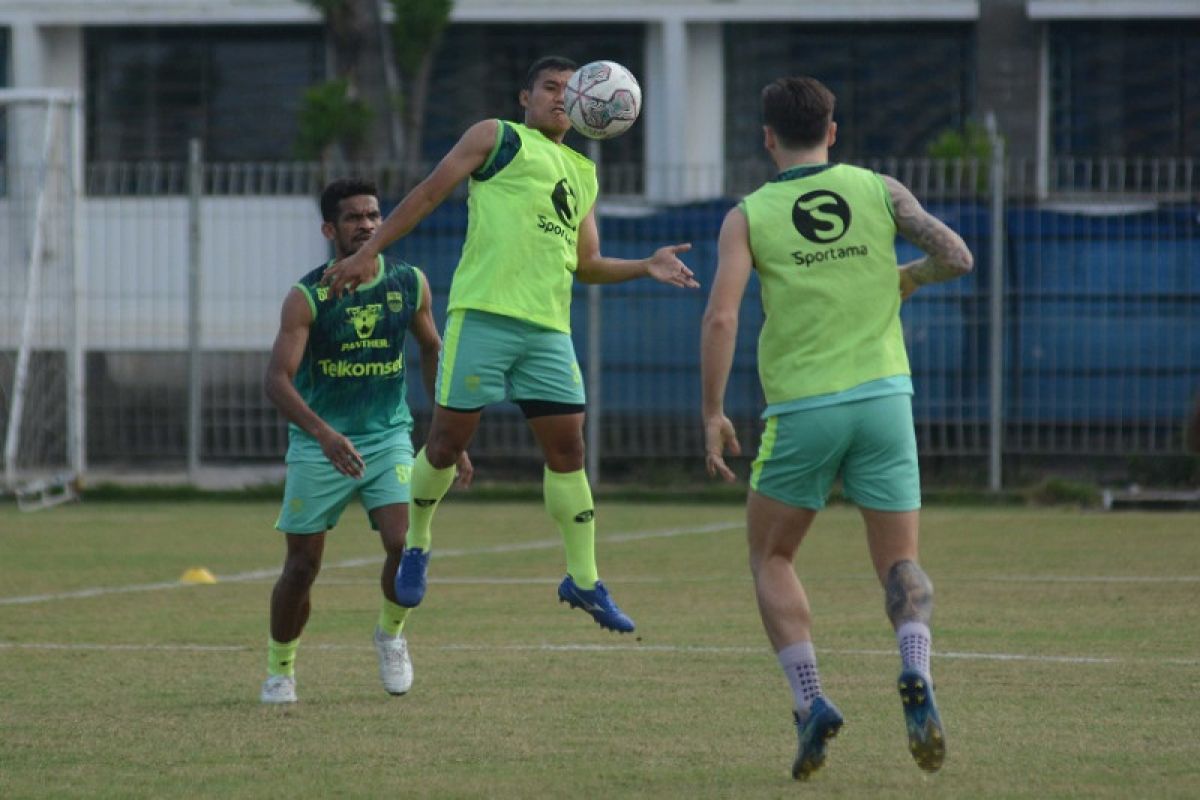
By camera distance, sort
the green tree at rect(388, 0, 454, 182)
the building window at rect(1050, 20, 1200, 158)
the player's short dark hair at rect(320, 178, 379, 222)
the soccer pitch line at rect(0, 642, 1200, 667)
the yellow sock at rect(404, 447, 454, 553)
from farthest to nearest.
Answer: the building window at rect(1050, 20, 1200, 158) → the green tree at rect(388, 0, 454, 182) → the soccer pitch line at rect(0, 642, 1200, 667) → the yellow sock at rect(404, 447, 454, 553) → the player's short dark hair at rect(320, 178, 379, 222)

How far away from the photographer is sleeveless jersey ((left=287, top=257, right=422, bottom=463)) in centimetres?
860

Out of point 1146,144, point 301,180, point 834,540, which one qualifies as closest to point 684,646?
point 834,540

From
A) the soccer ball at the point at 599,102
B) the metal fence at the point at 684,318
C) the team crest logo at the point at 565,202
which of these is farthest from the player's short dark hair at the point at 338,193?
the metal fence at the point at 684,318

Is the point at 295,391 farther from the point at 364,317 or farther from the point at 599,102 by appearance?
the point at 599,102

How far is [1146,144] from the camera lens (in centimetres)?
2578

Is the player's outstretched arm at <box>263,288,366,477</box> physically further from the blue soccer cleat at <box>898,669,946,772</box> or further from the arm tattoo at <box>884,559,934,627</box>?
the blue soccer cleat at <box>898,669,946,772</box>

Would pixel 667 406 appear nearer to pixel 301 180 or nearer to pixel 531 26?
pixel 301 180

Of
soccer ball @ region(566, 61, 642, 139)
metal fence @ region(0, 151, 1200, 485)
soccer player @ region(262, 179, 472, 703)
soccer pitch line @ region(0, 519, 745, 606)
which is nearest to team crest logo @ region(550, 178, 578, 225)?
soccer ball @ region(566, 61, 642, 139)

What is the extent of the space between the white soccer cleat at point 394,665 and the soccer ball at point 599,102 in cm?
223

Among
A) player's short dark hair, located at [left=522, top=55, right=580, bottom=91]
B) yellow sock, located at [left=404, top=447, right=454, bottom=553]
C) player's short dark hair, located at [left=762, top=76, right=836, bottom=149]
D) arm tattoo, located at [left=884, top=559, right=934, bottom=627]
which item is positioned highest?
player's short dark hair, located at [left=522, top=55, right=580, bottom=91]

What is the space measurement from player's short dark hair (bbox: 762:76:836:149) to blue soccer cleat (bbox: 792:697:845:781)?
5.81ft

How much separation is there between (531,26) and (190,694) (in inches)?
765

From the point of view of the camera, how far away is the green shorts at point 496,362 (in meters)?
8.59

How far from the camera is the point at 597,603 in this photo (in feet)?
28.2
